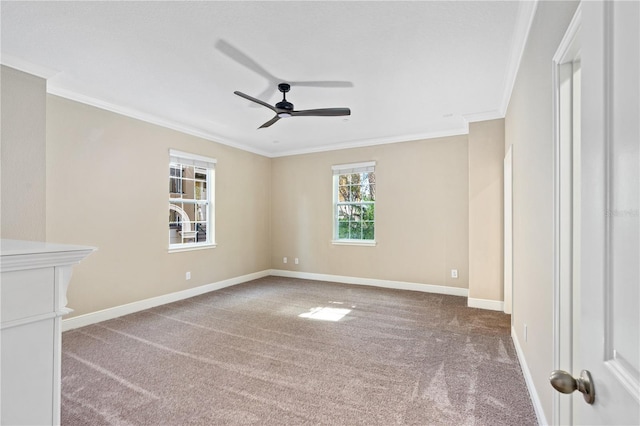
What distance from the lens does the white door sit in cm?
50

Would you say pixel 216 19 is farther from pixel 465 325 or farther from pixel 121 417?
pixel 465 325

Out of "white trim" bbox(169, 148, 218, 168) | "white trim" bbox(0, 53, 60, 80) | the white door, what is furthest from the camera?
"white trim" bbox(169, 148, 218, 168)

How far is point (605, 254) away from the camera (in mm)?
585

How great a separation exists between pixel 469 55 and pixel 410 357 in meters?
2.70

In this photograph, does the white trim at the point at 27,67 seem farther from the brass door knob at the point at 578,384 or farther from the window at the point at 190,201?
the brass door knob at the point at 578,384

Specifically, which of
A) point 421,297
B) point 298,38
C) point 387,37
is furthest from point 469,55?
point 421,297

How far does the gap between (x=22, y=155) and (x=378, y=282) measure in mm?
4971

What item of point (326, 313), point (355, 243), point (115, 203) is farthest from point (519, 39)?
point (115, 203)

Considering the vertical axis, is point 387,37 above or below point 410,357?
above

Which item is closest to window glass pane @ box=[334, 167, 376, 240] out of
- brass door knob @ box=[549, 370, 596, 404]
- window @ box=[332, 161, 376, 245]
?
window @ box=[332, 161, 376, 245]

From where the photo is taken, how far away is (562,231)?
149 cm

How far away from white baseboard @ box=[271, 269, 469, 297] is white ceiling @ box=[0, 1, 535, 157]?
2.62m

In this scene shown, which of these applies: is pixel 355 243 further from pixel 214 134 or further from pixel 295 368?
pixel 295 368

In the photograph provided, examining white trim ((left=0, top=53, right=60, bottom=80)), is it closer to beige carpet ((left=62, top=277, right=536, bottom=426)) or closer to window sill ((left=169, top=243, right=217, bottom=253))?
window sill ((left=169, top=243, right=217, bottom=253))
